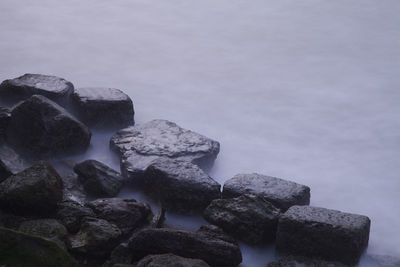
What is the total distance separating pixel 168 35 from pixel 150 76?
883mm

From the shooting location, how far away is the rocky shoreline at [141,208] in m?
2.13

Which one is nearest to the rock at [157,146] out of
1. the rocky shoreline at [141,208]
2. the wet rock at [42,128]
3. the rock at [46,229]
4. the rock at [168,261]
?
the rocky shoreline at [141,208]

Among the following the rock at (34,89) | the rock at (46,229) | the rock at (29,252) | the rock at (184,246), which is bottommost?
the rock at (46,229)

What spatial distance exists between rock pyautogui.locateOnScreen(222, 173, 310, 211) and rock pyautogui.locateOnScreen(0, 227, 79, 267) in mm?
933

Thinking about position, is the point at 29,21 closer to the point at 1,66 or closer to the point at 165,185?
the point at 1,66

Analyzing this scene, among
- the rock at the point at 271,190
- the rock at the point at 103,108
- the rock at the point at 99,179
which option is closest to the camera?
the rock at the point at 271,190

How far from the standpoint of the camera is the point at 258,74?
400 cm

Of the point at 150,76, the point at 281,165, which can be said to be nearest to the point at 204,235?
the point at 281,165

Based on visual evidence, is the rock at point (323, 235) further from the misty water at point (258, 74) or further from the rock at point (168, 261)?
the rock at point (168, 261)

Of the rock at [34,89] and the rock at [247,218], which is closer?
the rock at [247,218]

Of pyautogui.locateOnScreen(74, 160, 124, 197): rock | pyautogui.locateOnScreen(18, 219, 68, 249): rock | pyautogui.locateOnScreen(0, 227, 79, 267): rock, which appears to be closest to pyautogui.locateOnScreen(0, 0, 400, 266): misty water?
pyautogui.locateOnScreen(74, 160, 124, 197): rock

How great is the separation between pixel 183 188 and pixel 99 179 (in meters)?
0.38

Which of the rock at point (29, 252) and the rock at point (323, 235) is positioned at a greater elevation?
the rock at point (29, 252)

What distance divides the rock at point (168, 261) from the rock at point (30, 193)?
560 millimetres
